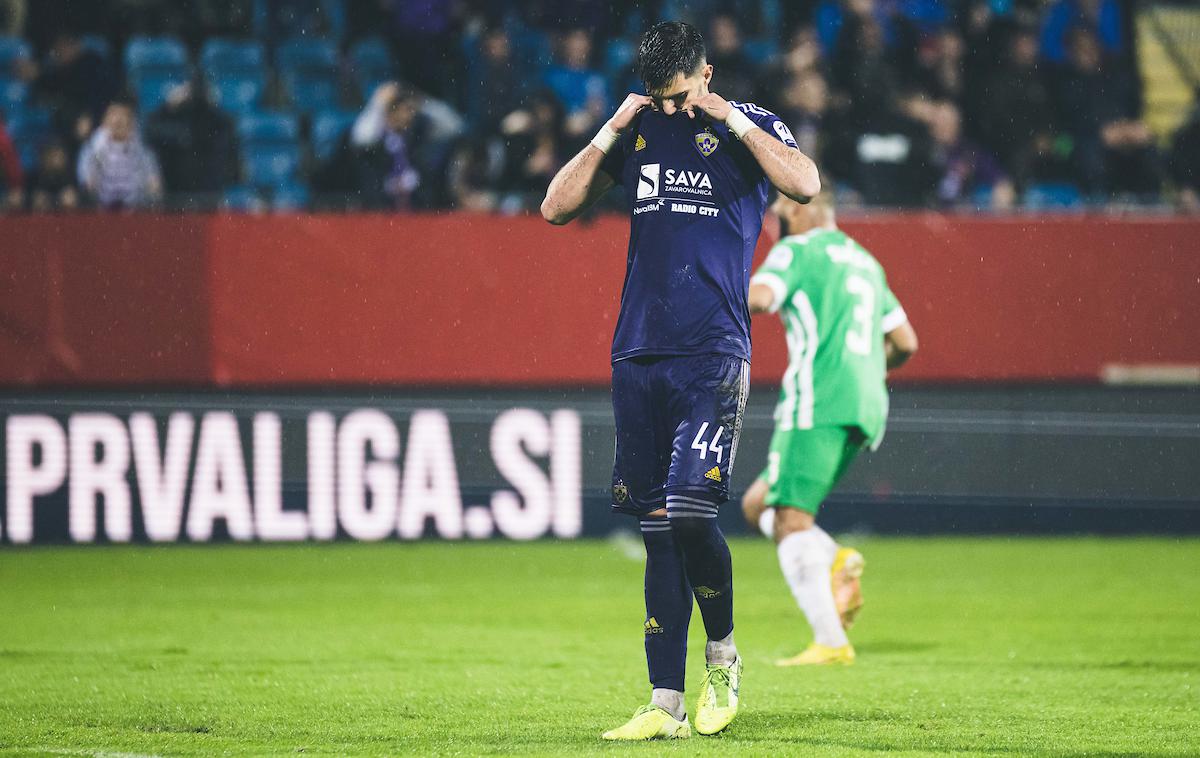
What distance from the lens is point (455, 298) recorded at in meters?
12.5

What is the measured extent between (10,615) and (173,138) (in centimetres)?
489

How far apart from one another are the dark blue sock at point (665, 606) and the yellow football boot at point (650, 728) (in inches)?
4.6

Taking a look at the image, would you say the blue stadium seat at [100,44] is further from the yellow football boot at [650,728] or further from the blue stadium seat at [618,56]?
the yellow football boot at [650,728]

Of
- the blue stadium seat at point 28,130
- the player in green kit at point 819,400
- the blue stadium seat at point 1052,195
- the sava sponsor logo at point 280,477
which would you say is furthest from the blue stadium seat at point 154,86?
the player in green kit at point 819,400

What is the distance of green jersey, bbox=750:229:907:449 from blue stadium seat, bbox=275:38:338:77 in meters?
7.86

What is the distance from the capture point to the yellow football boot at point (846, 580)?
7480 millimetres

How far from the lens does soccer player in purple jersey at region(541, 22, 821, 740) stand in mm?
5398

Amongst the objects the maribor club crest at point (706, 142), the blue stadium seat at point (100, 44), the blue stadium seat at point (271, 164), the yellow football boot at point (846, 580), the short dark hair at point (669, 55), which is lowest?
the yellow football boot at point (846, 580)

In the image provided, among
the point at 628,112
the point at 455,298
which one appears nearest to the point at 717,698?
the point at 628,112

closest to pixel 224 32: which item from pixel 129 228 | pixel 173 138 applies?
pixel 173 138

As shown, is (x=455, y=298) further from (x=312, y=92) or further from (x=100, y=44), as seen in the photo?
(x=100, y=44)

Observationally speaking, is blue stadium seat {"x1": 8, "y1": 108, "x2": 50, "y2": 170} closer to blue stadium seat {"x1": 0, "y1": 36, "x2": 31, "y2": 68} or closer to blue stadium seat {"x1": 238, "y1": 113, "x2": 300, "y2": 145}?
blue stadium seat {"x1": 0, "y1": 36, "x2": 31, "y2": 68}

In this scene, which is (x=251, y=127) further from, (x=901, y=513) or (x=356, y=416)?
(x=901, y=513)

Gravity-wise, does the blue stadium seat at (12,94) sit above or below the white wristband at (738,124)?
above
